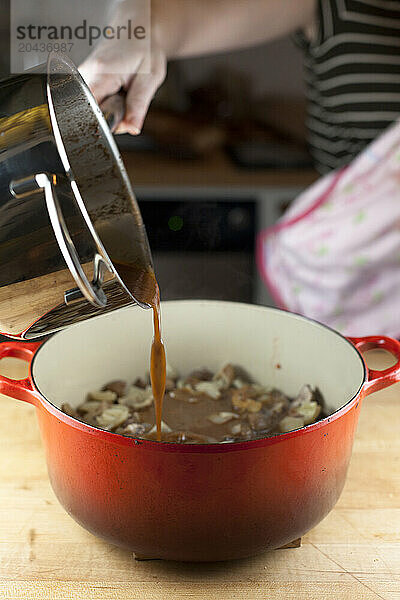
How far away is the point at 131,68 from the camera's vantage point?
0.84m

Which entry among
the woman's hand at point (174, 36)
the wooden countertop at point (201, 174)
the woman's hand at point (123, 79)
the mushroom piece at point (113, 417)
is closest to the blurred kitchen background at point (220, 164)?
the wooden countertop at point (201, 174)

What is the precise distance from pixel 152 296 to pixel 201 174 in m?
1.67

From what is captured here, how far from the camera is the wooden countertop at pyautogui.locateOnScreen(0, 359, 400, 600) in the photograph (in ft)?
1.88

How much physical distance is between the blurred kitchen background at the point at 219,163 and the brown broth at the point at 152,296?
58.0 inches

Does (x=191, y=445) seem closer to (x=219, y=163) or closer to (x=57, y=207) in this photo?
(x=57, y=207)

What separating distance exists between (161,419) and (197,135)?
1.78 meters

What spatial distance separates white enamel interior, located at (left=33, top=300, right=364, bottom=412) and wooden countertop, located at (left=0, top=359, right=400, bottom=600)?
11cm

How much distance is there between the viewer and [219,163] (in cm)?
238

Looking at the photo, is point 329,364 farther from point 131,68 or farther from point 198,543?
point 131,68

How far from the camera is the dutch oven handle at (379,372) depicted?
648 millimetres

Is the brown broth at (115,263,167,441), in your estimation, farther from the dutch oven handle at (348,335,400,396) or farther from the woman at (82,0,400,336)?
the woman at (82,0,400,336)

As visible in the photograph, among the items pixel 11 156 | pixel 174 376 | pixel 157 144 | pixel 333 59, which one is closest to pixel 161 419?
pixel 174 376

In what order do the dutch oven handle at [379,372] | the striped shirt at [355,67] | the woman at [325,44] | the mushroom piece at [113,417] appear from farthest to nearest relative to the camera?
the striped shirt at [355,67] → the woman at [325,44] → the mushroom piece at [113,417] → the dutch oven handle at [379,372]

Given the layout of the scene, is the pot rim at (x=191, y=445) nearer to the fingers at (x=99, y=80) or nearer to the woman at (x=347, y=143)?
the fingers at (x=99, y=80)
